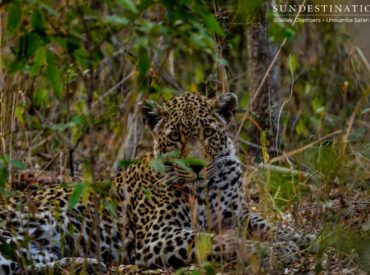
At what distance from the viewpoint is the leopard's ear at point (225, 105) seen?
348 inches

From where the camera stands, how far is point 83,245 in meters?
8.48

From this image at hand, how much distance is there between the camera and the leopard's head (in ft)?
27.8

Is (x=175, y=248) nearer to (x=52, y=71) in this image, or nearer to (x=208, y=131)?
(x=208, y=131)

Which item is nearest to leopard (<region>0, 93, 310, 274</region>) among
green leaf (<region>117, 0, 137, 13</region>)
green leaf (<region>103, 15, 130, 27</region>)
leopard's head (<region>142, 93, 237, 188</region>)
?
leopard's head (<region>142, 93, 237, 188</region>)

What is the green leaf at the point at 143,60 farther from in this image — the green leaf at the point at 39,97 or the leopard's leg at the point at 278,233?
the green leaf at the point at 39,97

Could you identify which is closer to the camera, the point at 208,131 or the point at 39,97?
the point at 208,131

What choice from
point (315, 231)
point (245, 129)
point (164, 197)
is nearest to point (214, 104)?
point (164, 197)

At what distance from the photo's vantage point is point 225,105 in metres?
8.86

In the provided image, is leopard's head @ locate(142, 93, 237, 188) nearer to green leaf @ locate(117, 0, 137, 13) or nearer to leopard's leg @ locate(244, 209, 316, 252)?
leopard's leg @ locate(244, 209, 316, 252)

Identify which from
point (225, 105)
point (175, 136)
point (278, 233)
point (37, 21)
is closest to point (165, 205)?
point (175, 136)

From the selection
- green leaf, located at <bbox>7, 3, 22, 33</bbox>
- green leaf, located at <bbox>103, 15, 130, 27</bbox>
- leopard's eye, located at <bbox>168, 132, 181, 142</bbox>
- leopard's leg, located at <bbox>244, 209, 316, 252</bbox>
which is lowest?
leopard's leg, located at <bbox>244, 209, 316, 252</bbox>

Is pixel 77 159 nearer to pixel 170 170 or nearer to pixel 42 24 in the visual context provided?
pixel 170 170

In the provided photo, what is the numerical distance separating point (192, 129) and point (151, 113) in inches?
18.7

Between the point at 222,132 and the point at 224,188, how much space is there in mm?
568
